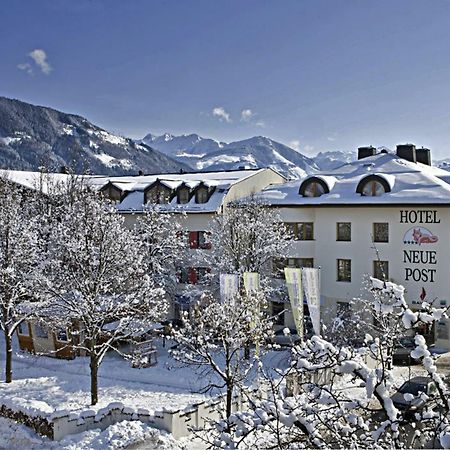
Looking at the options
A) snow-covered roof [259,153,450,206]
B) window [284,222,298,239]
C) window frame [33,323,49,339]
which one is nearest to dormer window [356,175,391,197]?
snow-covered roof [259,153,450,206]

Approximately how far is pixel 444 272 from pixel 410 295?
2099 mm

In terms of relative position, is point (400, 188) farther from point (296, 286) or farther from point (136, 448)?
point (136, 448)

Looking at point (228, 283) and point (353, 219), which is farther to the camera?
point (353, 219)

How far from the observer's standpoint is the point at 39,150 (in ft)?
535

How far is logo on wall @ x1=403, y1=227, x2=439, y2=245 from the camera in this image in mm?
29250

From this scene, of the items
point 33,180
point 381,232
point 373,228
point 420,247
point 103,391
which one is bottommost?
point 103,391

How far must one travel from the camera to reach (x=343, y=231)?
31.8 m

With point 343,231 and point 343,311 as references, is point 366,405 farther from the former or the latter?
point 343,231

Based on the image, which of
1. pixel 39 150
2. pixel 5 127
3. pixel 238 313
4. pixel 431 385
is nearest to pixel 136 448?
pixel 238 313

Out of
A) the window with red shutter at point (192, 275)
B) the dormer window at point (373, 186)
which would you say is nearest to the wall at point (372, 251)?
the dormer window at point (373, 186)

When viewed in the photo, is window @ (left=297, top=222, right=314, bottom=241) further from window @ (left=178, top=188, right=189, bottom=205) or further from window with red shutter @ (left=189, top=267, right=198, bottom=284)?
window @ (left=178, top=188, right=189, bottom=205)

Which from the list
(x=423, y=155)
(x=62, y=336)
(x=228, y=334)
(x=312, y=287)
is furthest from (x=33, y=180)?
(x=423, y=155)

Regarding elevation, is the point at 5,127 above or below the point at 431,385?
above

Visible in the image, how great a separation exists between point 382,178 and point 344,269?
552 cm
